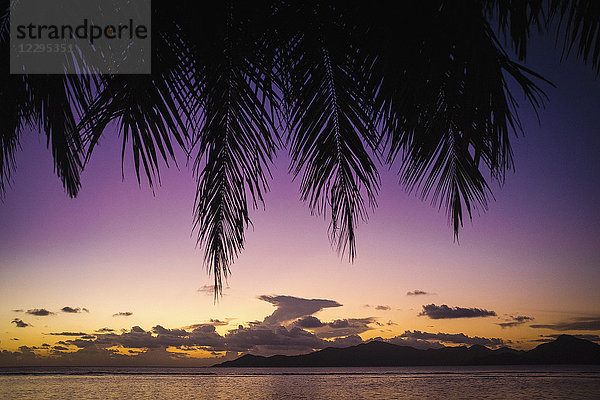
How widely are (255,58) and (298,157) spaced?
49cm

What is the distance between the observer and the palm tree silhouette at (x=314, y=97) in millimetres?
1675

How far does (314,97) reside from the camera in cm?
226

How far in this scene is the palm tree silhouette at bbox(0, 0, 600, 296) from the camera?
1.67 metres

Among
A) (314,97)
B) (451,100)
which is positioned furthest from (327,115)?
(451,100)

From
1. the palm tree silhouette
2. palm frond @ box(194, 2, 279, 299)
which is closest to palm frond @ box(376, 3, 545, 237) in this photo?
the palm tree silhouette

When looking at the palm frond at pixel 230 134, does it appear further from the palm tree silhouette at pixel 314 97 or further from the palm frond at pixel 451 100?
the palm frond at pixel 451 100

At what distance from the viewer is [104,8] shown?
1901 millimetres

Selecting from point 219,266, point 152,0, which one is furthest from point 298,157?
point 152,0

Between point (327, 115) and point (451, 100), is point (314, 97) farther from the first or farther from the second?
point (451, 100)

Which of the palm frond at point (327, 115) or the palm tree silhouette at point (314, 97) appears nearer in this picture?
the palm tree silhouette at point (314, 97)

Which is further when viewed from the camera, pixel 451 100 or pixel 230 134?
pixel 230 134

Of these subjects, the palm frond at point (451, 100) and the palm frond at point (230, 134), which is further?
the palm frond at point (230, 134)

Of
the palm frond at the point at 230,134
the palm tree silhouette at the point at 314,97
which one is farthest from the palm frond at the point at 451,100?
the palm frond at the point at 230,134

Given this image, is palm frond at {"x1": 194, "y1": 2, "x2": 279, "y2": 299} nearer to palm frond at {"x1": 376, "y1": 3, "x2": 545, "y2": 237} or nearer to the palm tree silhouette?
the palm tree silhouette
